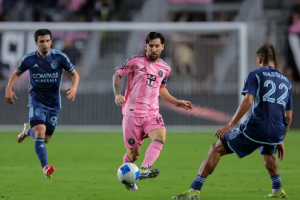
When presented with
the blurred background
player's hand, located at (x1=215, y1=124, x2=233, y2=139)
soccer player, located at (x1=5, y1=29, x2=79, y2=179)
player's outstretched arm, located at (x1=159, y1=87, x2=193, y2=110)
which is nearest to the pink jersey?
player's outstretched arm, located at (x1=159, y1=87, x2=193, y2=110)

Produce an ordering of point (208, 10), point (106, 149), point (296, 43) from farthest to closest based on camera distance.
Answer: point (208, 10) → point (296, 43) → point (106, 149)

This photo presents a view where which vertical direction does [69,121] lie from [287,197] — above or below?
below

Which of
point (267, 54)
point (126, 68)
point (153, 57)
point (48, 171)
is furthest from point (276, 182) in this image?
point (48, 171)

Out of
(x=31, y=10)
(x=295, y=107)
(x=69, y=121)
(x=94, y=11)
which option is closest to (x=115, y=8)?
(x=94, y=11)

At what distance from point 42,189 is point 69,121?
9.71m

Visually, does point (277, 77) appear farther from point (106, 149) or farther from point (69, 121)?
point (69, 121)

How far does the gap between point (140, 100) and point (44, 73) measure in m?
1.74

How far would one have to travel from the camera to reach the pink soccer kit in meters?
6.90

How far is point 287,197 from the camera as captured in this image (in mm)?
5938

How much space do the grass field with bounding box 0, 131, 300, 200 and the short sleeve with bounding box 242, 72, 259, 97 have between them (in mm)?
1220

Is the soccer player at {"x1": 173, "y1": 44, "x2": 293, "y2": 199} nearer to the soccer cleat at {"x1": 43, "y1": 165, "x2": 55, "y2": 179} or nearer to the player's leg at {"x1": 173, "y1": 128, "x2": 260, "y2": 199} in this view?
the player's leg at {"x1": 173, "y1": 128, "x2": 260, "y2": 199}

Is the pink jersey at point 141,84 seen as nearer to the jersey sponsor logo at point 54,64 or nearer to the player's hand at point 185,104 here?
the player's hand at point 185,104

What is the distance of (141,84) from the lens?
6945mm

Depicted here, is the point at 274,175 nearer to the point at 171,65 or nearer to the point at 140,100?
the point at 140,100
